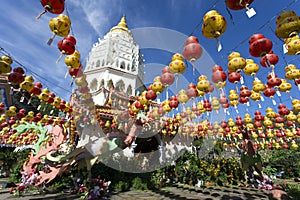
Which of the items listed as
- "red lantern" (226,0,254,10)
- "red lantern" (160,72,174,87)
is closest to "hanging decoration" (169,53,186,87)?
"red lantern" (160,72,174,87)

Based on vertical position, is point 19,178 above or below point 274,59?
below

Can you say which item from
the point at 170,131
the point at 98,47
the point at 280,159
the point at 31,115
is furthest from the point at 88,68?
the point at 280,159

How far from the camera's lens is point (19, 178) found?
25.9 ft

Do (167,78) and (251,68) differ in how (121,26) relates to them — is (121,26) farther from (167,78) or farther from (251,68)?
(251,68)

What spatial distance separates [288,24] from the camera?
255 centimetres

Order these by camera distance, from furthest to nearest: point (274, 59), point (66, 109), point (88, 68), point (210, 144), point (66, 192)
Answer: point (88, 68) → point (210, 144) → point (66, 109) → point (66, 192) → point (274, 59)

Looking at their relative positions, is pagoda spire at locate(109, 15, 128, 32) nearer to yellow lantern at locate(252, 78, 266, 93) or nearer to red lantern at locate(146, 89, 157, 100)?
red lantern at locate(146, 89, 157, 100)

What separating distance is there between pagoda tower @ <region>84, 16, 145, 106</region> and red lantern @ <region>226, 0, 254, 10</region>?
536 inches

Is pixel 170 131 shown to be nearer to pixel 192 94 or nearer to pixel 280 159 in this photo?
pixel 192 94

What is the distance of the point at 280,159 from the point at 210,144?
5.94 m

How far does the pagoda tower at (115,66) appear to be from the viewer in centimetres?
1789

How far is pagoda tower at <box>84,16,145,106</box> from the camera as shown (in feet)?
58.7

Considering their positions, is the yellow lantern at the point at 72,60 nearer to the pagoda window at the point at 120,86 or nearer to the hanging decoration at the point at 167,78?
the hanging decoration at the point at 167,78

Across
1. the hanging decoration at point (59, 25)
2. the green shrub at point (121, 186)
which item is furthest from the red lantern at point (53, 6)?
the green shrub at point (121, 186)
